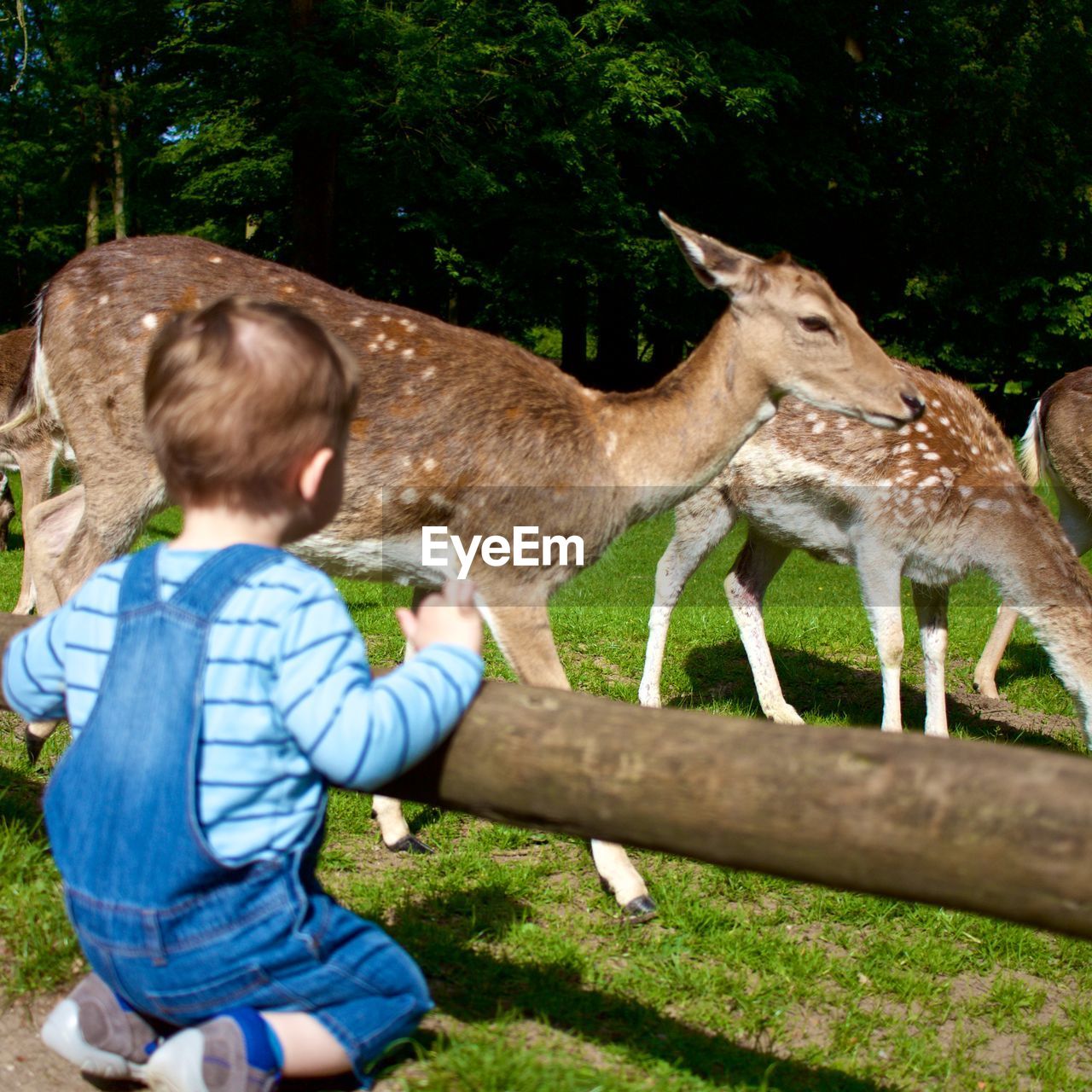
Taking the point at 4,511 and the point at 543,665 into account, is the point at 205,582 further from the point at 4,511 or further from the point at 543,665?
the point at 4,511

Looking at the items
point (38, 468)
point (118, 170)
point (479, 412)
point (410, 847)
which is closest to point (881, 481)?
point (479, 412)

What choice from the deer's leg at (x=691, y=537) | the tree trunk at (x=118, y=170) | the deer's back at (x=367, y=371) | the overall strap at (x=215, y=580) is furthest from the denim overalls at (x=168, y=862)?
the tree trunk at (x=118, y=170)

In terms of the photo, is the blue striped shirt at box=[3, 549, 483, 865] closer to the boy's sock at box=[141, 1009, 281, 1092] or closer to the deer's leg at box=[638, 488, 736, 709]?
the boy's sock at box=[141, 1009, 281, 1092]

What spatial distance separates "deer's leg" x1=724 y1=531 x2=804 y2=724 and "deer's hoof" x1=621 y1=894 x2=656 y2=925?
272 centimetres

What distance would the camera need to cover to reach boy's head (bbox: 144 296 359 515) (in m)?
2.06

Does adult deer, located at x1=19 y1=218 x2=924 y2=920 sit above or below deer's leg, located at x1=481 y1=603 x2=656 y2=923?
above

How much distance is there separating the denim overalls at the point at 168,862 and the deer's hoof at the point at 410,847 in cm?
226

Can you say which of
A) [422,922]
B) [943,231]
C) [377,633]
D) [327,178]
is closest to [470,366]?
[422,922]

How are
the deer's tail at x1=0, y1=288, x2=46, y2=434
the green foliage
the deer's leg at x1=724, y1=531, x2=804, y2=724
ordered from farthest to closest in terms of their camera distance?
the green foliage → the deer's leg at x1=724, y1=531, x2=804, y2=724 → the deer's tail at x1=0, y1=288, x2=46, y2=434

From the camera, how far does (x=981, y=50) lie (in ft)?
75.5

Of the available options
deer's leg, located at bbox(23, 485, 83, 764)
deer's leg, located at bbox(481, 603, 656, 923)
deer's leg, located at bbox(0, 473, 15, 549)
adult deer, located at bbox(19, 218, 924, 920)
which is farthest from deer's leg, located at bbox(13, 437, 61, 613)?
deer's leg, located at bbox(481, 603, 656, 923)

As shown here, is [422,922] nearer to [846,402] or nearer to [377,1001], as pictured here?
[377,1001]

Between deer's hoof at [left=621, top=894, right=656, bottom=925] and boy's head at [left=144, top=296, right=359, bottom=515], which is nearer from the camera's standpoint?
boy's head at [left=144, top=296, right=359, bottom=515]

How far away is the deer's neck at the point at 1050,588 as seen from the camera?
18.5ft
